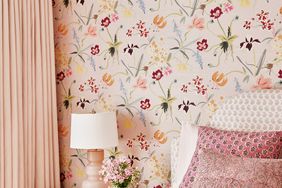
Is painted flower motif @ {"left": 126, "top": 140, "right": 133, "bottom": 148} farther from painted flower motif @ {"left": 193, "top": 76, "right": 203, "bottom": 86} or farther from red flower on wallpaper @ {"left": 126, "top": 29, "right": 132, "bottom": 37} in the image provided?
red flower on wallpaper @ {"left": 126, "top": 29, "right": 132, "bottom": 37}

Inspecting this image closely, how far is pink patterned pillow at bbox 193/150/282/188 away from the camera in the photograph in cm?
210

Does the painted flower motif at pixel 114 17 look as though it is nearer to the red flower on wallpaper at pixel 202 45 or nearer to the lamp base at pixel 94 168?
the red flower on wallpaper at pixel 202 45

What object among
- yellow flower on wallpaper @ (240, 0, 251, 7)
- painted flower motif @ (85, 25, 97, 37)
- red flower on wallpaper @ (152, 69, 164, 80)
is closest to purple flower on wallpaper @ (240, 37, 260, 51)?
yellow flower on wallpaper @ (240, 0, 251, 7)

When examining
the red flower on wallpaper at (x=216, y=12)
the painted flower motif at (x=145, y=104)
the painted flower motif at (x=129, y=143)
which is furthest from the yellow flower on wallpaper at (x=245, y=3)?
the painted flower motif at (x=129, y=143)

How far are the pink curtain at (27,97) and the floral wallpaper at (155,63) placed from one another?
155 millimetres

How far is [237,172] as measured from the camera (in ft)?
7.05

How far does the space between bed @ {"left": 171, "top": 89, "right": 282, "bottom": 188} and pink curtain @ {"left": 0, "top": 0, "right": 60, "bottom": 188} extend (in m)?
0.98

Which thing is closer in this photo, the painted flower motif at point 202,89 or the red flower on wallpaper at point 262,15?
the red flower on wallpaper at point 262,15

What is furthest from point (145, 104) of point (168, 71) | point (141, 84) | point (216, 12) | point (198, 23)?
point (216, 12)

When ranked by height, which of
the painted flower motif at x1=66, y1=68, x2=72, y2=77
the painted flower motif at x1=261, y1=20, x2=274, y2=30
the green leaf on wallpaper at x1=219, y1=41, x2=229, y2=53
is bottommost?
the painted flower motif at x1=66, y1=68, x2=72, y2=77

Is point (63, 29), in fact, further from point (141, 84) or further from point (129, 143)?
point (129, 143)

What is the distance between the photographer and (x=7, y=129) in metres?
2.88

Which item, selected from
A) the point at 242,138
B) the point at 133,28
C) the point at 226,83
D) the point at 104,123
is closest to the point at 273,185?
the point at 242,138

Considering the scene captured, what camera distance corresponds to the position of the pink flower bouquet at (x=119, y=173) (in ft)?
9.23
